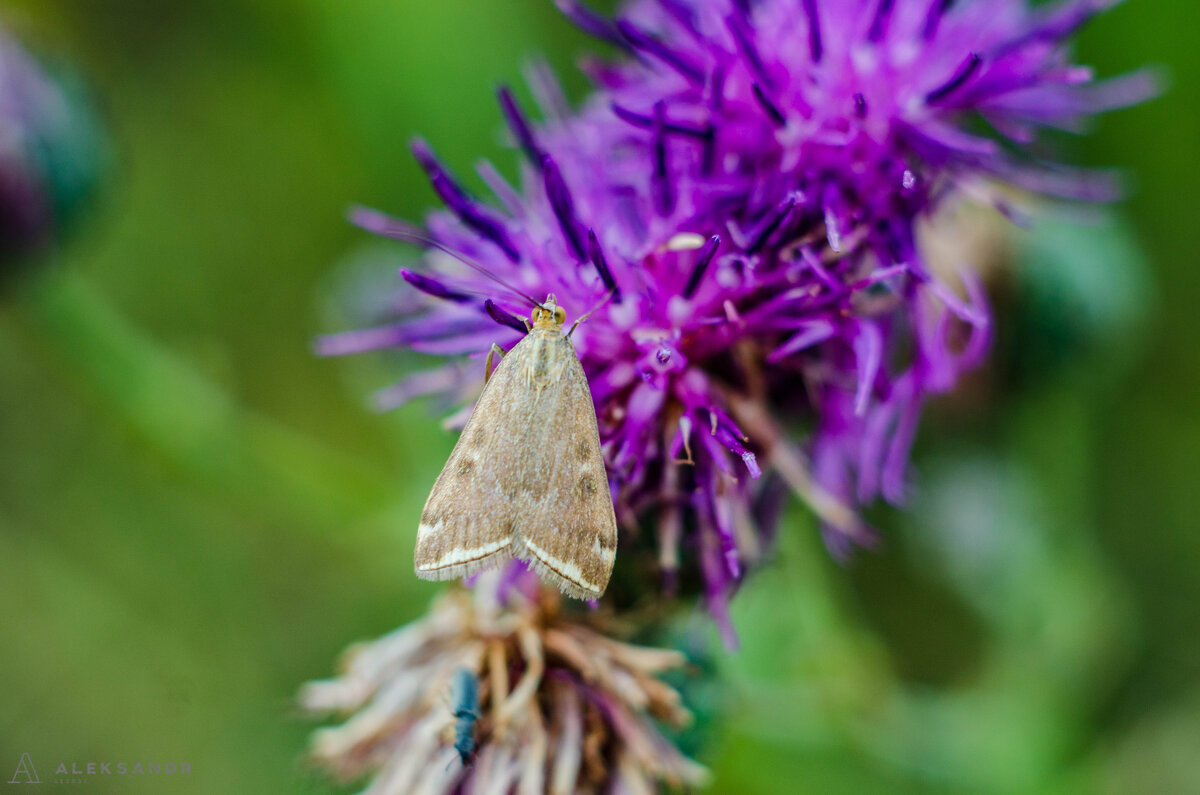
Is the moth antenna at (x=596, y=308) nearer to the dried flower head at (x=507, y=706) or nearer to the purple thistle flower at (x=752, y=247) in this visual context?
the purple thistle flower at (x=752, y=247)

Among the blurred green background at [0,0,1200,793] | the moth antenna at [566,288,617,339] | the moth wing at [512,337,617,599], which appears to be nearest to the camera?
the moth wing at [512,337,617,599]

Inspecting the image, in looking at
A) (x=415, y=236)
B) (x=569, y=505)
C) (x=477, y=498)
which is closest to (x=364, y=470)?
(x=415, y=236)

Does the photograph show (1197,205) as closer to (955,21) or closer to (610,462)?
(955,21)

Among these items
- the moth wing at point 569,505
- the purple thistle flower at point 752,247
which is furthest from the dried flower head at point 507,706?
the moth wing at point 569,505

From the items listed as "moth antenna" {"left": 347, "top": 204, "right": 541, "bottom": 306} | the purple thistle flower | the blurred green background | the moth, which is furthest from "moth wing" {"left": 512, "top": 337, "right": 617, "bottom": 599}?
the blurred green background

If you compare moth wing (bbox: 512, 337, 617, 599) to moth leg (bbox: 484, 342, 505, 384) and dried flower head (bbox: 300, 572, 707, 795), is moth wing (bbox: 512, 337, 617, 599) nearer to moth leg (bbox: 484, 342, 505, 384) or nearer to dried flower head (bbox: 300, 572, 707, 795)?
moth leg (bbox: 484, 342, 505, 384)

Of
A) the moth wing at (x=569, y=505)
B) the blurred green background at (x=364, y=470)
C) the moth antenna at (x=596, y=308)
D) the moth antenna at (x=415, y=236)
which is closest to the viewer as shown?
the moth wing at (x=569, y=505)
